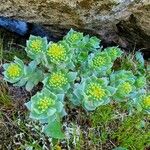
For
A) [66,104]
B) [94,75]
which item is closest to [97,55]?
[94,75]

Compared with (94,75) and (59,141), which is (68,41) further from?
(59,141)

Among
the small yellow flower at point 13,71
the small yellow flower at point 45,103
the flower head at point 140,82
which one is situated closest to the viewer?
the small yellow flower at point 45,103

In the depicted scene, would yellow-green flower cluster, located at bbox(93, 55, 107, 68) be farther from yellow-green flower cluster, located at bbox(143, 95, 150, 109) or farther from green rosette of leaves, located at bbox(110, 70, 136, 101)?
yellow-green flower cluster, located at bbox(143, 95, 150, 109)

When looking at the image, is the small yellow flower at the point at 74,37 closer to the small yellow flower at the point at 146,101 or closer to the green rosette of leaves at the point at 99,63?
the green rosette of leaves at the point at 99,63

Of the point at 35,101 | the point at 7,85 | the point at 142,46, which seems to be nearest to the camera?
the point at 35,101

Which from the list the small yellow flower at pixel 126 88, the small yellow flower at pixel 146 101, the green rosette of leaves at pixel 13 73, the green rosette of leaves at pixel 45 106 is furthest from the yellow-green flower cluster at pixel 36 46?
the small yellow flower at pixel 146 101
